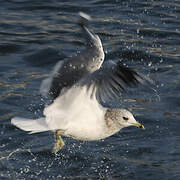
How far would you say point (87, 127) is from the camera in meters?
6.04

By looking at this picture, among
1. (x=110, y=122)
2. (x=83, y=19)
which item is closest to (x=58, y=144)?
(x=110, y=122)

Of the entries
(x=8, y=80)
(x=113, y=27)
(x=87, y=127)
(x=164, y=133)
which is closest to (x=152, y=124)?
(x=164, y=133)

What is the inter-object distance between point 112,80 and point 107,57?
191 inches

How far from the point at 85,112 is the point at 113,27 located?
19.5 feet

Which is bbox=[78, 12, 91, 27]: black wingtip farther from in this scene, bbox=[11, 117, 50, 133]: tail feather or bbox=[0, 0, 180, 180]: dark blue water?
bbox=[0, 0, 180, 180]: dark blue water

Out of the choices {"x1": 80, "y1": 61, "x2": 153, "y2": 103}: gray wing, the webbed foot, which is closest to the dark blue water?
the webbed foot

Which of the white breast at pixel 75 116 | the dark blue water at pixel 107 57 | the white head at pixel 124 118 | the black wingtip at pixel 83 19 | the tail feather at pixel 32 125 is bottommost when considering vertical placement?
the dark blue water at pixel 107 57

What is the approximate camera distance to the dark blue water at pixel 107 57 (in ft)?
22.3

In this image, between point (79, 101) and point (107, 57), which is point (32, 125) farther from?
point (107, 57)

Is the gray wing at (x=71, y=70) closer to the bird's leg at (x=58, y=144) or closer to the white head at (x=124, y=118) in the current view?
the bird's leg at (x=58, y=144)

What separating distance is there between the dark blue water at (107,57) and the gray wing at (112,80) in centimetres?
162

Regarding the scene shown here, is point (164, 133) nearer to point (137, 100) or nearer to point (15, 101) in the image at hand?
point (137, 100)

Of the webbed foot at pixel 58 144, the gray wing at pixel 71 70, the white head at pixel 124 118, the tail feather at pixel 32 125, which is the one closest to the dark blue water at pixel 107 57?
the webbed foot at pixel 58 144

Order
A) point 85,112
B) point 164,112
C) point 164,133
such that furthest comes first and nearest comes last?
point 164,112, point 164,133, point 85,112
